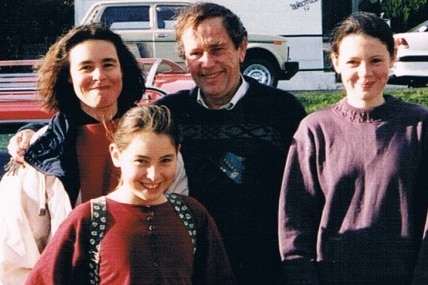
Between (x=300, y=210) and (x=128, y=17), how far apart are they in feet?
37.9

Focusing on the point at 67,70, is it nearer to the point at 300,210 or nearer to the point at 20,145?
the point at 20,145

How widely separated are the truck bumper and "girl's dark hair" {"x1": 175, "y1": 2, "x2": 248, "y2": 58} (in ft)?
38.3

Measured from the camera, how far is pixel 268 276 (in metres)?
3.42

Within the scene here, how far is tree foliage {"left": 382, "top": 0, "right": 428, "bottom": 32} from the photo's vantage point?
845 inches

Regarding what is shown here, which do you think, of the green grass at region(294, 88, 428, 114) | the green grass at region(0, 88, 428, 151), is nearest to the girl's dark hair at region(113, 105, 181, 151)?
the green grass at region(0, 88, 428, 151)

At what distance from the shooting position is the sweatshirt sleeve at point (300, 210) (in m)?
3.03

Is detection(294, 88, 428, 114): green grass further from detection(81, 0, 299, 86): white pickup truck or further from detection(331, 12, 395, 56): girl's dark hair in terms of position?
detection(331, 12, 395, 56): girl's dark hair

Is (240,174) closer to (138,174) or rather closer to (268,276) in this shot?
(268,276)

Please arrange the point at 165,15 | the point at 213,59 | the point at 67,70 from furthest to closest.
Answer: the point at 165,15, the point at 213,59, the point at 67,70

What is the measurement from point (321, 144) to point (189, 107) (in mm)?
657

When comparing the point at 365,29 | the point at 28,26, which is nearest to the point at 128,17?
the point at 28,26

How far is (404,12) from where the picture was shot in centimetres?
2144

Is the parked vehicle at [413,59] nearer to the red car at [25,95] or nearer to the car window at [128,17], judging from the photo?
the car window at [128,17]

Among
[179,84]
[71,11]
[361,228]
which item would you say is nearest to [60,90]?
[361,228]
